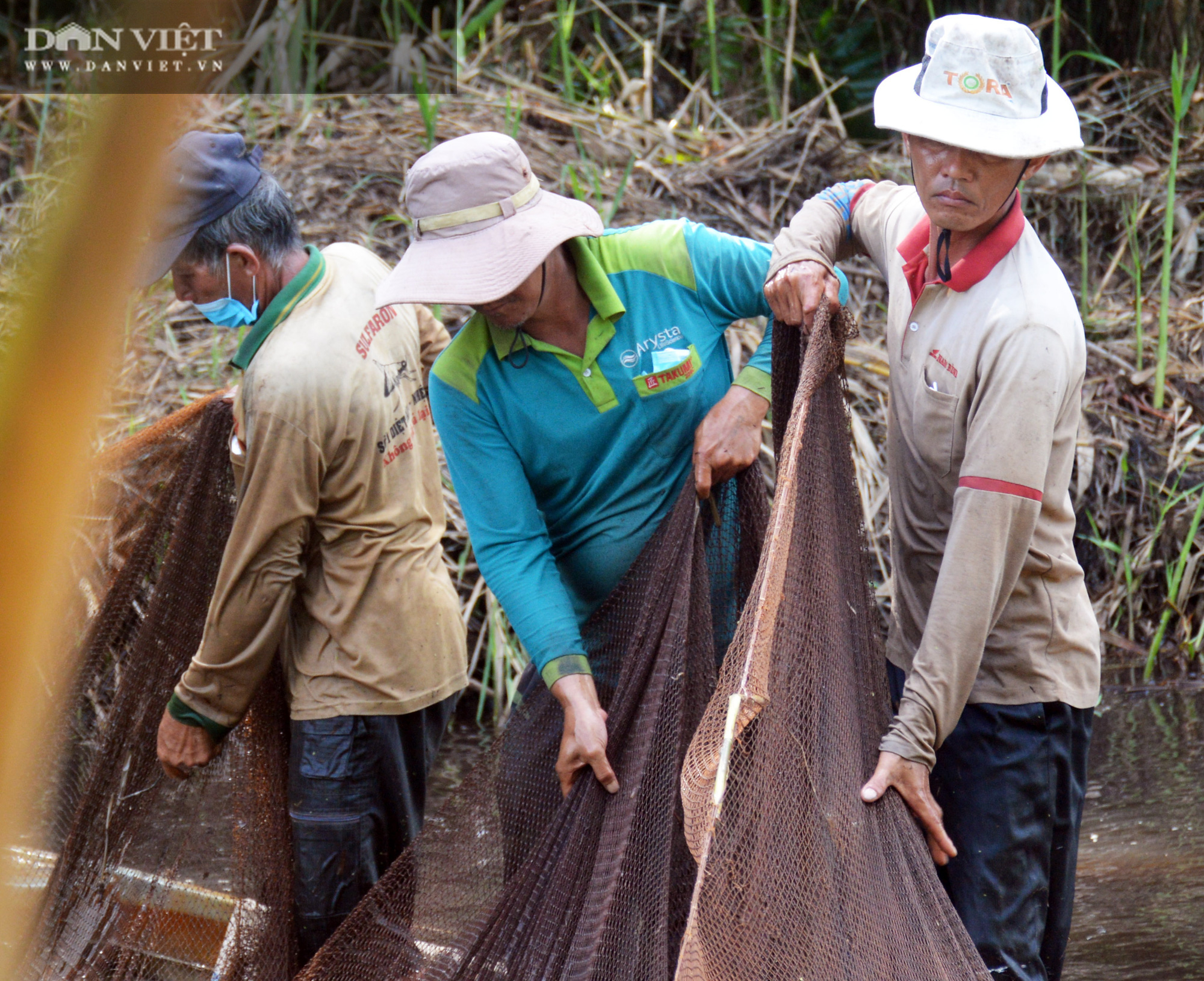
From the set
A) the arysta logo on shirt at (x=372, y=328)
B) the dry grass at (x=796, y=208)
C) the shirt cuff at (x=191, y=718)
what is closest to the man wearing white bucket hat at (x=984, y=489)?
the arysta logo on shirt at (x=372, y=328)

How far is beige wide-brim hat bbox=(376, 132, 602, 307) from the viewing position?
6.88 feet

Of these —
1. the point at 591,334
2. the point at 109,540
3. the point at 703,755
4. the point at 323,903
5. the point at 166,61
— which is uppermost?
the point at 166,61

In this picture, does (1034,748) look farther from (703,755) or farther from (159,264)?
(159,264)

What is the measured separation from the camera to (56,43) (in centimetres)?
206

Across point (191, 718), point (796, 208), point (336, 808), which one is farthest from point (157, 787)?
point (796, 208)

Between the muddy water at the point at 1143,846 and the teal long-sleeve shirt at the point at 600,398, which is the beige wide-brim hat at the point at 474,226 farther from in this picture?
the muddy water at the point at 1143,846

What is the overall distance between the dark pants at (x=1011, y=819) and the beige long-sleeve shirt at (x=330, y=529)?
121cm

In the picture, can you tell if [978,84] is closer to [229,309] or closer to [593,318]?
[593,318]

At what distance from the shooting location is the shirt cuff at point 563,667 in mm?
2203

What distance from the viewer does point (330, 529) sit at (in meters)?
2.58

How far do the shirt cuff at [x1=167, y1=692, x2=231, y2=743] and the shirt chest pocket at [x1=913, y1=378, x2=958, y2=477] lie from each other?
5.31 feet

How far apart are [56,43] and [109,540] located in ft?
4.05

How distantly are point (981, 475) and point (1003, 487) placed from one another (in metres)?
0.04

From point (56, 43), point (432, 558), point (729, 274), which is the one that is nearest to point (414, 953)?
point (432, 558)
